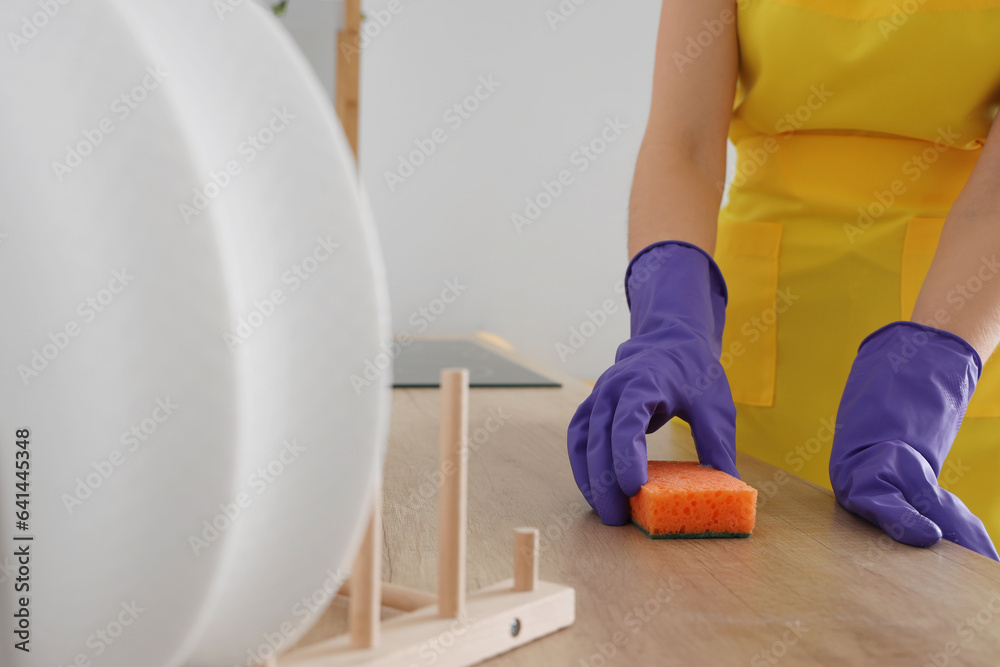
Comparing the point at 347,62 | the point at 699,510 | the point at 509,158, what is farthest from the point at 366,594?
the point at 509,158

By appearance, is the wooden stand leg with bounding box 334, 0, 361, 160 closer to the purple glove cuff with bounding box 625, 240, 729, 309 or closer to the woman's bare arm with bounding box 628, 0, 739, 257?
the woman's bare arm with bounding box 628, 0, 739, 257

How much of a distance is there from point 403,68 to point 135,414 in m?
3.83

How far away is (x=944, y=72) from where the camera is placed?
1049 mm

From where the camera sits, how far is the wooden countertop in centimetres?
44

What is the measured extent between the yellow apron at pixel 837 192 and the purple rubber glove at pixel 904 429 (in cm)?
27

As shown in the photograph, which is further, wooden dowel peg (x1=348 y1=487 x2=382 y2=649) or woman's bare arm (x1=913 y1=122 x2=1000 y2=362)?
woman's bare arm (x1=913 y1=122 x2=1000 y2=362)

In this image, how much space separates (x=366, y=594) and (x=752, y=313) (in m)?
0.92

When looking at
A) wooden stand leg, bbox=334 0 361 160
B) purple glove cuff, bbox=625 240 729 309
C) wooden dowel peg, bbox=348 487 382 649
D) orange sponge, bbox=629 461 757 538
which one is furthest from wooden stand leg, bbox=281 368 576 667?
wooden stand leg, bbox=334 0 361 160

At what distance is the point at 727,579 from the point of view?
54cm

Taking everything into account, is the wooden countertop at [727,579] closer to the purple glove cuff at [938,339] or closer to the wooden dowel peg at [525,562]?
the wooden dowel peg at [525,562]

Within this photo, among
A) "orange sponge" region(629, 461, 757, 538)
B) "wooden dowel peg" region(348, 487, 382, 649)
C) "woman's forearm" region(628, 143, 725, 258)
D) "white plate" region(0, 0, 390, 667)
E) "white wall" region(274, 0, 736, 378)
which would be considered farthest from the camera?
"white wall" region(274, 0, 736, 378)

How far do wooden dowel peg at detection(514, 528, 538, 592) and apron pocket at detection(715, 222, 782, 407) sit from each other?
0.77 m

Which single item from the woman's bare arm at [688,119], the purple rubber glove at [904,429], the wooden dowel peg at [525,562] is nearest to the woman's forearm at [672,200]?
the woman's bare arm at [688,119]

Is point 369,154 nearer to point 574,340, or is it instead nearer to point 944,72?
point 574,340
